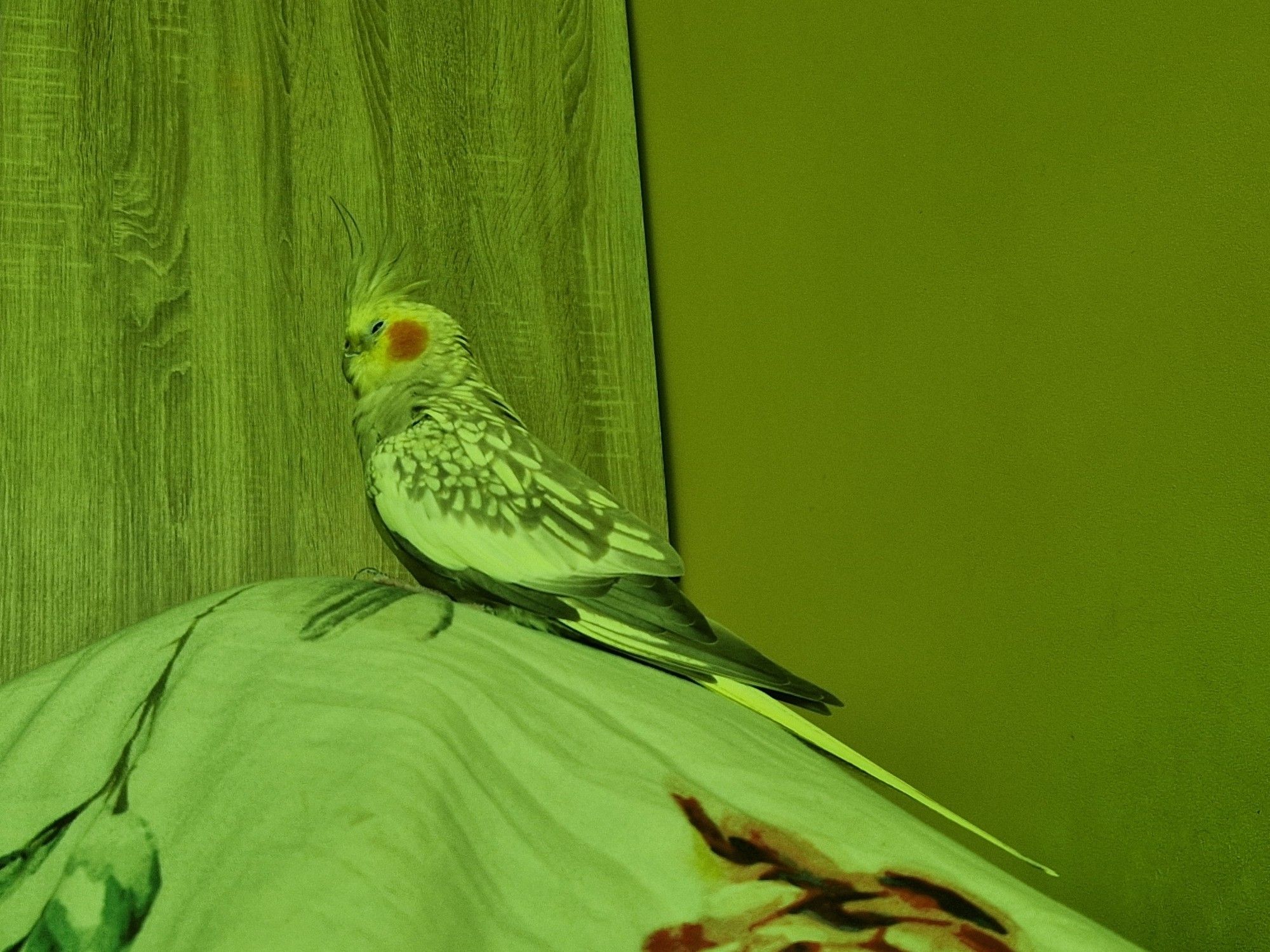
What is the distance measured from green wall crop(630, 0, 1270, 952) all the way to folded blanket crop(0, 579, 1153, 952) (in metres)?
0.22

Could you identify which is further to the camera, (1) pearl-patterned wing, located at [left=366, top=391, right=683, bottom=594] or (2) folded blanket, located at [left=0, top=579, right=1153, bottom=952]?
(1) pearl-patterned wing, located at [left=366, top=391, right=683, bottom=594]

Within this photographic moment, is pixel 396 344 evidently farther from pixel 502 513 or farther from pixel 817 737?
pixel 817 737

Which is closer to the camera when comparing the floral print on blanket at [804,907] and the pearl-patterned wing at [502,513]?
the floral print on blanket at [804,907]

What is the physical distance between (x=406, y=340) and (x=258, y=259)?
48cm

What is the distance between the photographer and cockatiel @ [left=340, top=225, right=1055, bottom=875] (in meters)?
0.76

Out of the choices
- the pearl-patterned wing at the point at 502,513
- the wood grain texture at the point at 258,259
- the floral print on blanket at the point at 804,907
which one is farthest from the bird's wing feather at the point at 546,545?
the wood grain texture at the point at 258,259

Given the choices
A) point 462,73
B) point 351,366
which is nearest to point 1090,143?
point 351,366

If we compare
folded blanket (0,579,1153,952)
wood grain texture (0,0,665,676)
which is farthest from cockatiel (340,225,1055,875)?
wood grain texture (0,0,665,676)

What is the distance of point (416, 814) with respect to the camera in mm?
463

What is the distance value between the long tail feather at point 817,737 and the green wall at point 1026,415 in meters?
0.11

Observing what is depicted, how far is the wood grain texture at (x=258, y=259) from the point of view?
1.24m

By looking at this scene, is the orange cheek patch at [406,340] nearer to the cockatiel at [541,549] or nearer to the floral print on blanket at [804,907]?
the cockatiel at [541,549]

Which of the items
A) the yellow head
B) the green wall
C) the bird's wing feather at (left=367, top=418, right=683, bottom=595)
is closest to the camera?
the green wall

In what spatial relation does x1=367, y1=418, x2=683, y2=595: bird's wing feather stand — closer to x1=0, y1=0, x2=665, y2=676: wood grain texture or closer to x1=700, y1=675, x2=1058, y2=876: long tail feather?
x1=700, y1=675, x2=1058, y2=876: long tail feather
